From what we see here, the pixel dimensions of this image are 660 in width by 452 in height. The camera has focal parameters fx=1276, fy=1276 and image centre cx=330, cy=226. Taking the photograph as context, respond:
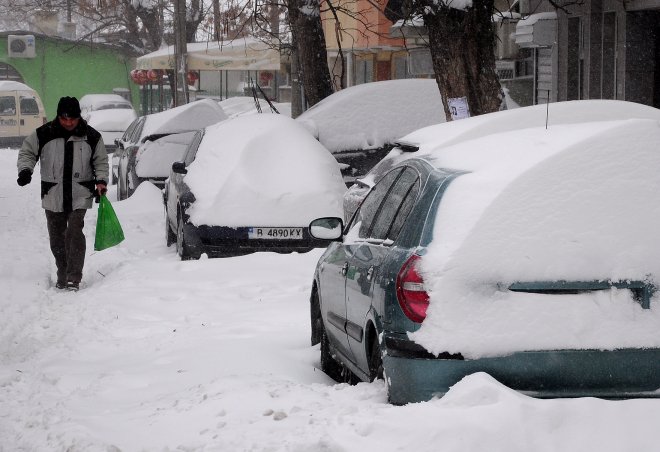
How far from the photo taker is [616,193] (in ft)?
17.6

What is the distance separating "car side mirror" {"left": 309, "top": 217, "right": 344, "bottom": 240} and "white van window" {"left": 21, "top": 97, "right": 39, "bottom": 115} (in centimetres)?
3801

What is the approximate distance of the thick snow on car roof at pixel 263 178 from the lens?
12.8 metres

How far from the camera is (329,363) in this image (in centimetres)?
746

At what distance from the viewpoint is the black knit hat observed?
1184 centimetres

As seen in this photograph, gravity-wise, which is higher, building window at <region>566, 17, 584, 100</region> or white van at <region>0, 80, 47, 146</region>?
building window at <region>566, 17, 584, 100</region>

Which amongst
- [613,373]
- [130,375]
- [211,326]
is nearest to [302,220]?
[211,326]

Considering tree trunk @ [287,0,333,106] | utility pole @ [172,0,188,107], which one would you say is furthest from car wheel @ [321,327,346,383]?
utility pole @ [172,0,188,107]

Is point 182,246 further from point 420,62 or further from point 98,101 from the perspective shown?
point 98,101

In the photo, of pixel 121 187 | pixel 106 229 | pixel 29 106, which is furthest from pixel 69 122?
pixel 29 106

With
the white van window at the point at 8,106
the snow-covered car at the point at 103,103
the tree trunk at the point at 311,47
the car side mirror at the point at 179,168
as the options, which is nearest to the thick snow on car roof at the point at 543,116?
the car side mirror at the point at 179,168

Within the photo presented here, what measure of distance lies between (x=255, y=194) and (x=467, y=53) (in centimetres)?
257

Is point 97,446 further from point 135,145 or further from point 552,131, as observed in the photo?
point 135,145

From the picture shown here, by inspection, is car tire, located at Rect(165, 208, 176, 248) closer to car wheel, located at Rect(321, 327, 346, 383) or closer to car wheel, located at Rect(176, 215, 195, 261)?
car wheel, located at Rect(176, 215, 195, 261)

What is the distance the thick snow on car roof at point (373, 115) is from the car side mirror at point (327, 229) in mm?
8773
